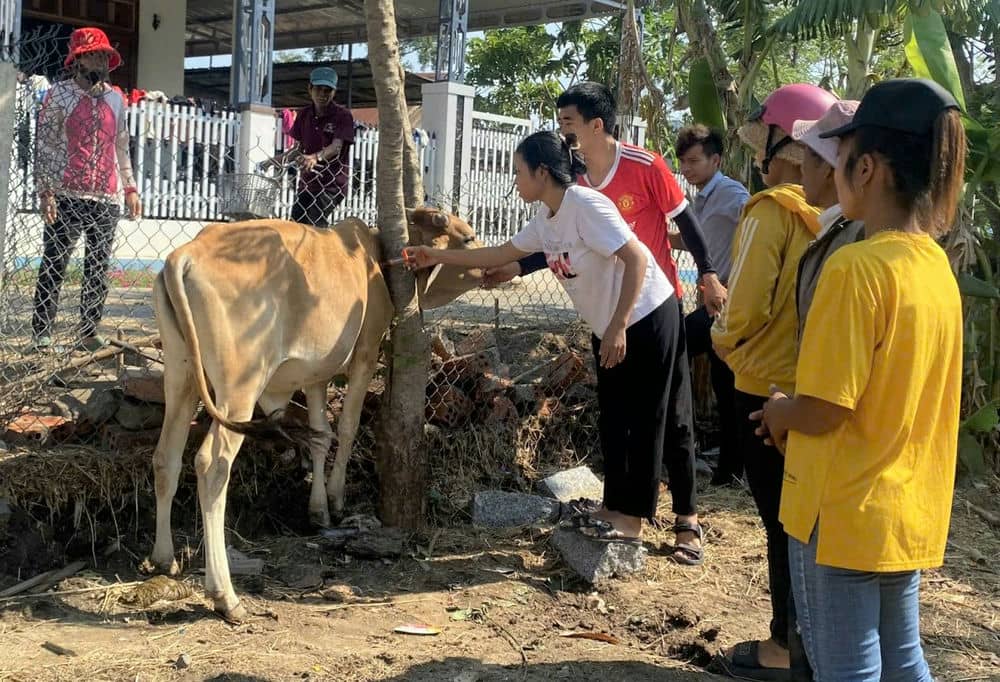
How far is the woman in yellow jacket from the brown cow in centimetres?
162

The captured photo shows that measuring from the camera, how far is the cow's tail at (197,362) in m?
3.61

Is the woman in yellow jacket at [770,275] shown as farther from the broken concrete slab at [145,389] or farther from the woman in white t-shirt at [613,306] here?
the broken concrete slab at [145,389]

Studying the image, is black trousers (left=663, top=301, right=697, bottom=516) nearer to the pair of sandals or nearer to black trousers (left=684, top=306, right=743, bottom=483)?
the pair of sandals

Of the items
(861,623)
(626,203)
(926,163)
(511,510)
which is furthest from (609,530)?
(926,163)

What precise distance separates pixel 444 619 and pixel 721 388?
2231 mm

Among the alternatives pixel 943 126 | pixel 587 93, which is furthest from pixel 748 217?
pixel 587 93

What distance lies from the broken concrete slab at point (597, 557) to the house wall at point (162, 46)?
14100 millimetres

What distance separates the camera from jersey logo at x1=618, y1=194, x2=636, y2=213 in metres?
4.61

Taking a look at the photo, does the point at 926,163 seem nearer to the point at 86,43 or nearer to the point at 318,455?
the point at 318,455

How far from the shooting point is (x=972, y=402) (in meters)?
6.24

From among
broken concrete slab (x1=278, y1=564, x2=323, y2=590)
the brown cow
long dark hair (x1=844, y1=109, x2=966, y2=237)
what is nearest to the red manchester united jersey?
the brown cow

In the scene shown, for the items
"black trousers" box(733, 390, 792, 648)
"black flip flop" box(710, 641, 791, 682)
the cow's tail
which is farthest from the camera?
the cow's tail

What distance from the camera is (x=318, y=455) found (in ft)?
15.0

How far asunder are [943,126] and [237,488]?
11.3ft
